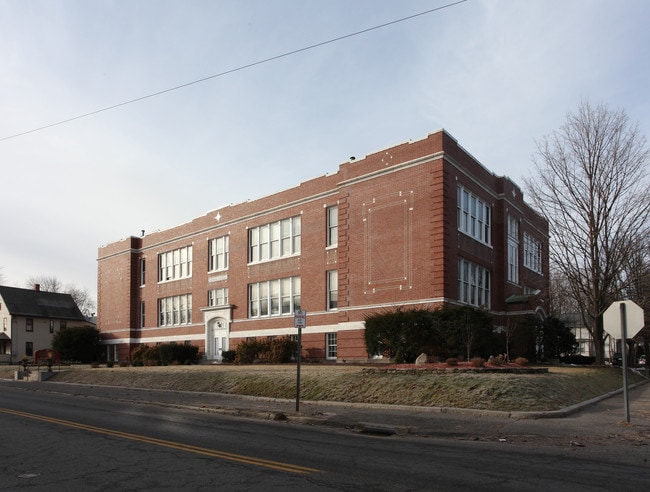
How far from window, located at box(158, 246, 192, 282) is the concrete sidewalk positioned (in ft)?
89.3

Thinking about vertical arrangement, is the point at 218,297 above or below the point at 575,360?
above

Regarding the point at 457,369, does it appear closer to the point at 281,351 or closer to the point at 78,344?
the point at 281,351

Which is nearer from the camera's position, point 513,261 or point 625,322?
point 625,322

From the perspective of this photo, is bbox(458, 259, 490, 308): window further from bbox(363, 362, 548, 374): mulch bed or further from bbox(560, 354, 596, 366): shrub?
bbox(363, 362, 548, 374): mulch bed

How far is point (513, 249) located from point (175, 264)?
2685cm

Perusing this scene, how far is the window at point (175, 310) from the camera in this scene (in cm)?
4688

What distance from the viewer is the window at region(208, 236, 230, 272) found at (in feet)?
143

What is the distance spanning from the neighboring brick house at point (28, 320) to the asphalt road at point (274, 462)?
2389 inches

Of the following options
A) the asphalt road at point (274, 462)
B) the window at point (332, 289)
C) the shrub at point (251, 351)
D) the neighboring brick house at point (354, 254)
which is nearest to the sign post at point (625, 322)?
the asphalt road at point (274, 462)

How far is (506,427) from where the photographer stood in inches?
516

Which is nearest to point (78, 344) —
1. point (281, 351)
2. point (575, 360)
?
point (281, 351)

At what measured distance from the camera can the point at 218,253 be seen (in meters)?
44.2

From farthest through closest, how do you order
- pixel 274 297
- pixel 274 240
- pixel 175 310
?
pixel 175 310, pixel 274 240, pixel 274 297

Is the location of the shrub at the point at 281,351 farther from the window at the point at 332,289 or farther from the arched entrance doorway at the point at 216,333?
the arched entrance doorway at the point at 216,333
